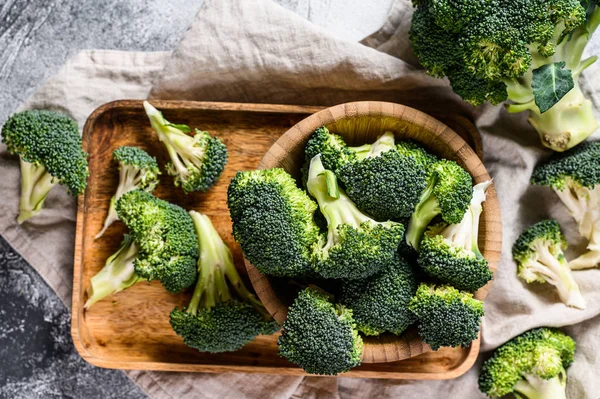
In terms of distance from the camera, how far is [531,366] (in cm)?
242

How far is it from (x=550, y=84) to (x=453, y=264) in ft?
2.26

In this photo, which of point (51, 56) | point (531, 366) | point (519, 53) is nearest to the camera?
point (519, 53)

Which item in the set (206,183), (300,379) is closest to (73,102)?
(206,183)

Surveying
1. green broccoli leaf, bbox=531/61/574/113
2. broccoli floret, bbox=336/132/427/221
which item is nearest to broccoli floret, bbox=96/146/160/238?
broccoli floret, bbox=336/132/427/221

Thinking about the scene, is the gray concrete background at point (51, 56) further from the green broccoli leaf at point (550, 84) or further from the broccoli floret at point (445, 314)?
the broccoli floret at point (445, 314)

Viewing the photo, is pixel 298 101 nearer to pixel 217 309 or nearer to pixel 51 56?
pixel 217 309

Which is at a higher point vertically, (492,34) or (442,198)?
(492,34)

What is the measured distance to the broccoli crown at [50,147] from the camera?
7.57 feet

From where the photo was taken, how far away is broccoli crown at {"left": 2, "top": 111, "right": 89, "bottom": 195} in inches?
90.9

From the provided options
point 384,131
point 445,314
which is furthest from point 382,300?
point 384,131

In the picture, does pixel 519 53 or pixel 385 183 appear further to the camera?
pixel 519 53

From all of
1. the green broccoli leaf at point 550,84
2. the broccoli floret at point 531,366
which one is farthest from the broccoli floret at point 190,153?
the broccoli floret at point 531,366

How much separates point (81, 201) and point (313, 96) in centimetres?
97

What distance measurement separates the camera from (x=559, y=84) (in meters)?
2.12
